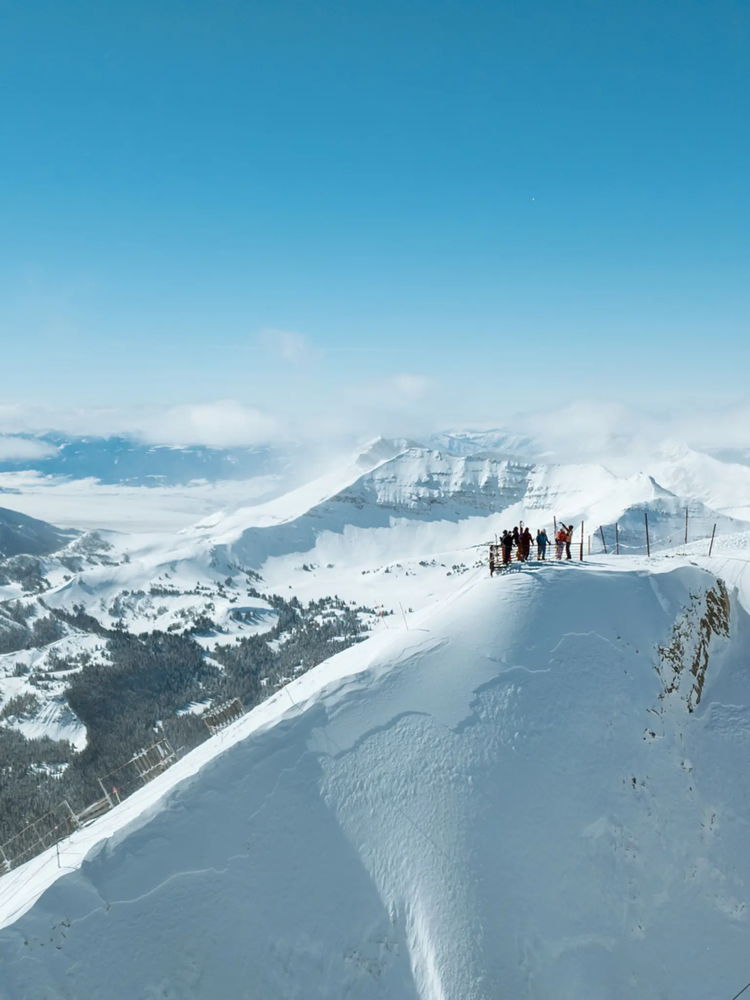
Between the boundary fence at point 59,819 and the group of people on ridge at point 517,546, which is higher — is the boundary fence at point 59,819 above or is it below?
below

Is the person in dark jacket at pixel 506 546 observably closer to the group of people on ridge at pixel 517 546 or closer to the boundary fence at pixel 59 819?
the group of people on ridge at pixel 517 546

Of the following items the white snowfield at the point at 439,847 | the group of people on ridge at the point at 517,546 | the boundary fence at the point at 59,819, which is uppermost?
the group of people on ridge at the point at 517,546

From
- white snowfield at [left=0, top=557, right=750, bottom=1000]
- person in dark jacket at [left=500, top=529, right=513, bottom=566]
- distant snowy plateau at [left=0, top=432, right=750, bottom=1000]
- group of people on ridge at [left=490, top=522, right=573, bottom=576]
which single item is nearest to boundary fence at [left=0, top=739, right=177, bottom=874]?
distant snowy plateau at [left=0, top=432, right=750, bottom=1000]

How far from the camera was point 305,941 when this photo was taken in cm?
2095

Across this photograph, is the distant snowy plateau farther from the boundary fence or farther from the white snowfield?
the boundary fence

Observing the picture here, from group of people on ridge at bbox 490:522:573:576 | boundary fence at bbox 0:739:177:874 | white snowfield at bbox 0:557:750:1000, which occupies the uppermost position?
group of people on ridge at bbox 490:522:573:576

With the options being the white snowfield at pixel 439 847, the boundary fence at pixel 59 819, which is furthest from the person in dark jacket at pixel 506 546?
A: the boundary fence at pixel 59 819

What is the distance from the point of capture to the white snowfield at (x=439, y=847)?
20.3 metres

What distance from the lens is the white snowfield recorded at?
800 inches

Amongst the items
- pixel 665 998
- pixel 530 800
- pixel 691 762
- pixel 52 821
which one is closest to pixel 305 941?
pixel 530 800

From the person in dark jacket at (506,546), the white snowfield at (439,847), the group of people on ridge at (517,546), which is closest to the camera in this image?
the white snowfield at (439,847)

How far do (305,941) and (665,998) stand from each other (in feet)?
40.8

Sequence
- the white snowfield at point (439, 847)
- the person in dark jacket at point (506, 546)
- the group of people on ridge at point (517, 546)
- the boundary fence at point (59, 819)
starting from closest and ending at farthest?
the white snowfield at point (439, 847) → the person in dark jacket at point (506, 546) → the group of people on ridge at point (517, 546) → the boundary fence at point (59, 819)

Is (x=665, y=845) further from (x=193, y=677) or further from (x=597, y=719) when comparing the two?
(x=193, y=677)
